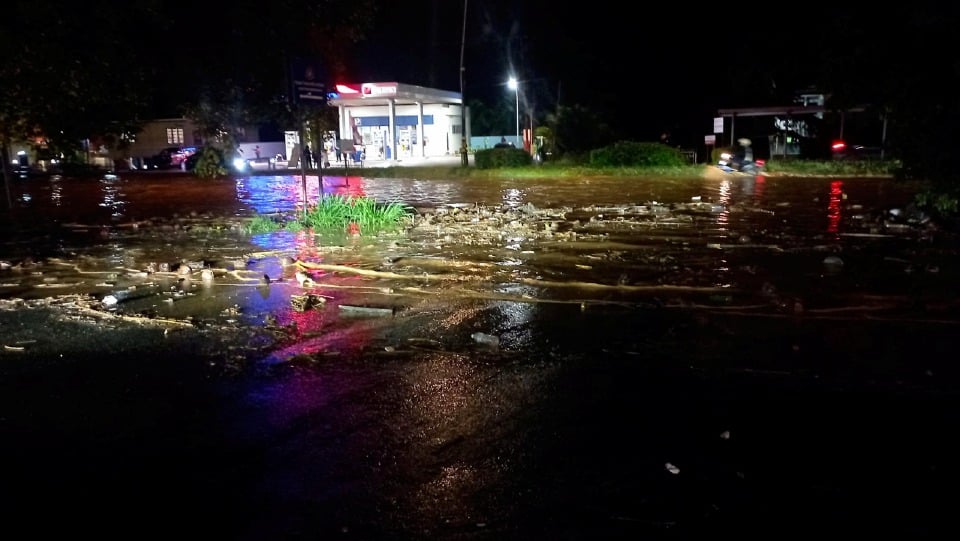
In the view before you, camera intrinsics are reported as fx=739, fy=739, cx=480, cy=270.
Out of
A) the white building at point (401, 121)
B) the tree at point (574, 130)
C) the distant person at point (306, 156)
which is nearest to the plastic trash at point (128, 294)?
the distant person at point (306, 156)

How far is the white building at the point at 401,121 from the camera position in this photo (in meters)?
40.2

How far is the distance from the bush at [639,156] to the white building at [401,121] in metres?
9.51

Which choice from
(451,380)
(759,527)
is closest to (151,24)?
(451,380)

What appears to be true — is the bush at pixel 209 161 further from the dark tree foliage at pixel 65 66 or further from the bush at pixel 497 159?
the bush at pixel 497 159

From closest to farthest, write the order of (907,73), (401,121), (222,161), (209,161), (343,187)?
(907,73) → (209,161) → (222,161) → (343,187) → (401,121)

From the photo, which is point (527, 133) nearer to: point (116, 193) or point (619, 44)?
point (619, 44)

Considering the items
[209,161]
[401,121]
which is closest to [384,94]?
[401,121]

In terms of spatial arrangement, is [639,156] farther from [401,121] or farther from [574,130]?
[401,121]

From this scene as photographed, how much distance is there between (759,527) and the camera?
12.3 ft

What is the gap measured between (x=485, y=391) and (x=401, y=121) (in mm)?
40193

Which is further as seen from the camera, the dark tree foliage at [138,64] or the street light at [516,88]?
the street light at [516,88]

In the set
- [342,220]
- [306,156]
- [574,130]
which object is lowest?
[342,220]

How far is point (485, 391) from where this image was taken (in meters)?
5.74

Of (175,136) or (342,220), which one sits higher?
(175,136)
